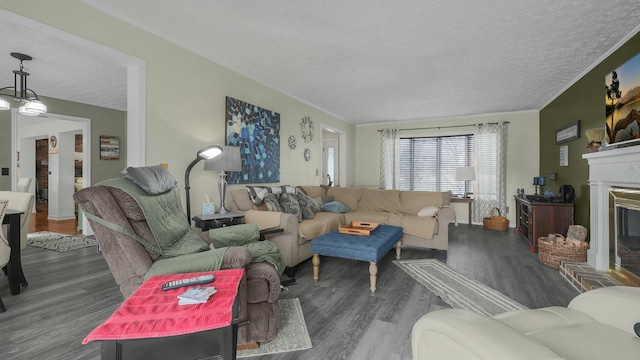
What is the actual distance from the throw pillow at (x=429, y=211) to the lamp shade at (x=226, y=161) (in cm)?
265

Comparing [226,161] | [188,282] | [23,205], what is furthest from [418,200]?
[23,205]

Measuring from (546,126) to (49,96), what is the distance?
29.0ft

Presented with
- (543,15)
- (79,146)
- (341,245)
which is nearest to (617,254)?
(543,15)

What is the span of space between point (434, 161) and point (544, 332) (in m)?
6.06

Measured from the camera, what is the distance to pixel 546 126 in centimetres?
522

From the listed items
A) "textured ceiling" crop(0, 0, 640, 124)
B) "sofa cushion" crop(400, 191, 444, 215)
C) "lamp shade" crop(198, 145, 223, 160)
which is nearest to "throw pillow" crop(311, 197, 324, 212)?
"sofa cushion" crop(400, 191, 444, 215)

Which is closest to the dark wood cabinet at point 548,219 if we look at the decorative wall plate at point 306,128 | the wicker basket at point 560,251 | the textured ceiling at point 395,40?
the wicker basket at point 560,251

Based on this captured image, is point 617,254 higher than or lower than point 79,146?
lower

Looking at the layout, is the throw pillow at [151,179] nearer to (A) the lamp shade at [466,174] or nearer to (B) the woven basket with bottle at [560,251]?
(B) the woven basket with bottle at [560,251]

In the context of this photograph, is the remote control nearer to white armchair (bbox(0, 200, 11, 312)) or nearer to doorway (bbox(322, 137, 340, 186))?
white armchair (bbox(0, 200, 11, 312))

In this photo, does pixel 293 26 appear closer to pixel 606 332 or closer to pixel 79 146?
pixel 606 332

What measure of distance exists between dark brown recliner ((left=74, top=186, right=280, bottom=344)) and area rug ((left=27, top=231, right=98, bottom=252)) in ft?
11.1

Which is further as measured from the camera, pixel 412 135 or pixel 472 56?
pixel 412 135

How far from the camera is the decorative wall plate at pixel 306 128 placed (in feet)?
17.0
